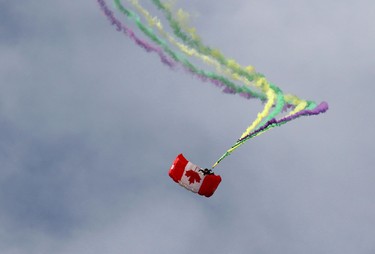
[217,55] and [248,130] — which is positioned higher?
[217,55]

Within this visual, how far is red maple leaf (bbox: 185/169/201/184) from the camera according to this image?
66.2 m

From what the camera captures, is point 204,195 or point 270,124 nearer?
point 270,124

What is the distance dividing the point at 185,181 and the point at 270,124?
428 inches

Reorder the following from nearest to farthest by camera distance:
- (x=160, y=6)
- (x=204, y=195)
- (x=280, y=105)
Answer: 1. (x=160, y=6)
2. (x=280, y=105)
3. (x=204, y=195)

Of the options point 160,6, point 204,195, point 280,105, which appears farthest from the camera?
point 204,195

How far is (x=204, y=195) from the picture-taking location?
66375 millimetres

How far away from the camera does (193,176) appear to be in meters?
66.5

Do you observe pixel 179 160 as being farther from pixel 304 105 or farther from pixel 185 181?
pixel 304 105

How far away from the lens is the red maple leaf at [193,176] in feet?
217

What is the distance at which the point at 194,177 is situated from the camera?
6644 cm

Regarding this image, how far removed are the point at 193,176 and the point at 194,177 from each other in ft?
0.46

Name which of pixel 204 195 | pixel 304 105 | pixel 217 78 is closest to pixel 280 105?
pixel 304 105

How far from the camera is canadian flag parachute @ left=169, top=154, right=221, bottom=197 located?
2596 inches

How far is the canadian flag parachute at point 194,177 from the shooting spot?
65.9 m
